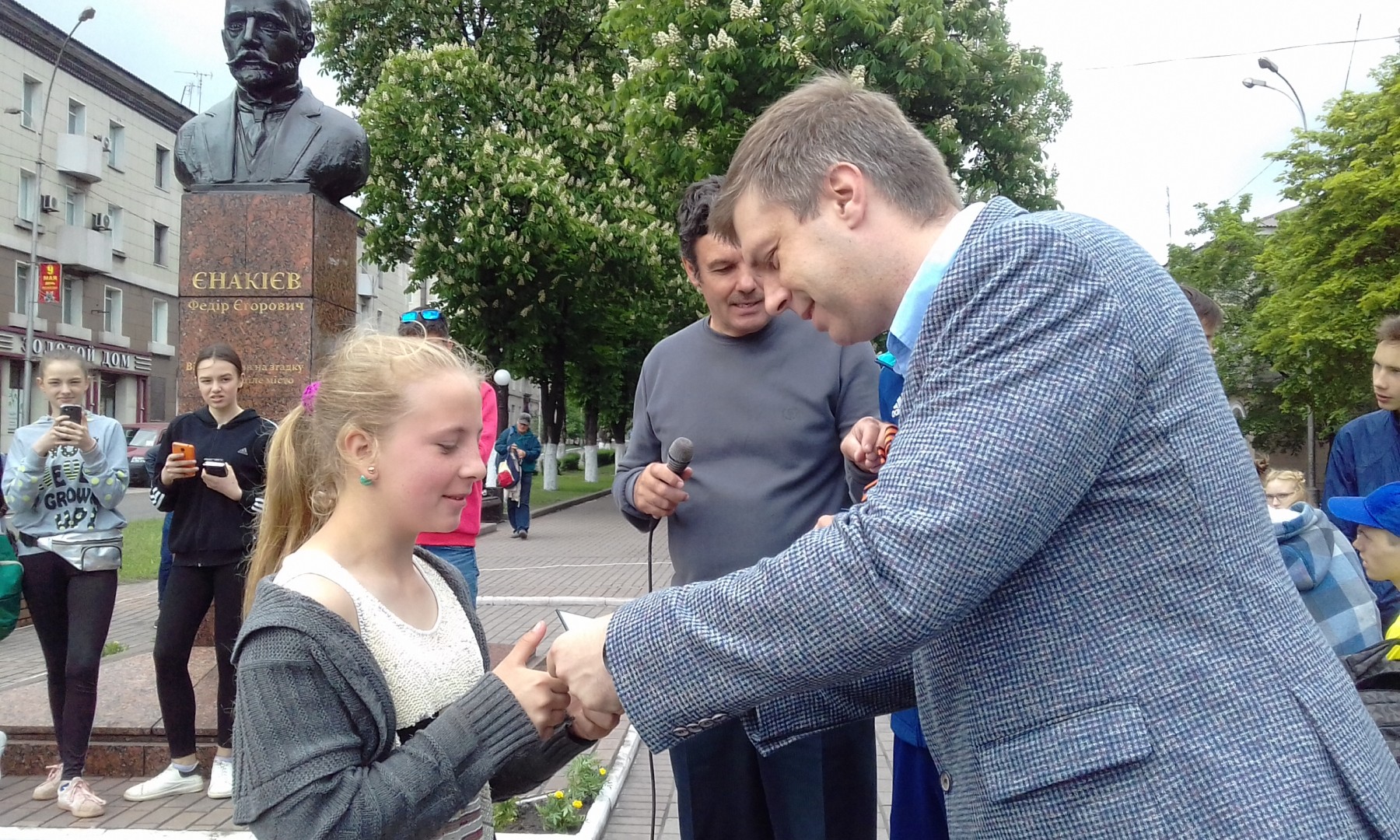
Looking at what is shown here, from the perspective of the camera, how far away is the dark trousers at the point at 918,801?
2.38 meters

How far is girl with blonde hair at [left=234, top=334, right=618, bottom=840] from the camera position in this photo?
1.51 meters

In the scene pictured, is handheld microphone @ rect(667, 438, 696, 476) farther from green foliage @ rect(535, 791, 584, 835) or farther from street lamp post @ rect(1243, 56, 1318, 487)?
street lamp post @ rect(1243, 56, 1318, 487)

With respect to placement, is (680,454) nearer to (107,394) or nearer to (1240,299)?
(107,394)

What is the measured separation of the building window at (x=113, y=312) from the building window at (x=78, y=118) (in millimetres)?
4624

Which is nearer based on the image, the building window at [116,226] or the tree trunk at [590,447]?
the tree trunk at [590,447]

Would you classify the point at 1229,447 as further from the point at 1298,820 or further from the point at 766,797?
the point at 766,797

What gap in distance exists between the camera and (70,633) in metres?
4.49

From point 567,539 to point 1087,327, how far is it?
51.9 feet

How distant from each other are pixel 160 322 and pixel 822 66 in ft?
95.7

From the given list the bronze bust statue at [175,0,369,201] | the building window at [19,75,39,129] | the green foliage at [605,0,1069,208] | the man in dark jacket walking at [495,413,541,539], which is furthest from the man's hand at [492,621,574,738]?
the building window at [19,75,39,129]

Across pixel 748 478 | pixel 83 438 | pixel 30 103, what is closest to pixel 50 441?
pixel 83 438

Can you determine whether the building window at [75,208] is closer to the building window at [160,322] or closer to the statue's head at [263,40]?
the building window at [160,322]

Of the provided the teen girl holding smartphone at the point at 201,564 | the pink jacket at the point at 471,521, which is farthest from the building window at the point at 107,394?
the pink jacket at the point at 471,521

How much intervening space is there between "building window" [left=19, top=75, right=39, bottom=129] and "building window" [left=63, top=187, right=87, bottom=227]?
7.56 feet
